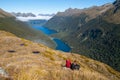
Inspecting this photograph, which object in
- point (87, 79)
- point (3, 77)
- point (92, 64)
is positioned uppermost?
point (3, 77)

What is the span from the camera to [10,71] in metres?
42.4

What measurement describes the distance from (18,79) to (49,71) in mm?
11647

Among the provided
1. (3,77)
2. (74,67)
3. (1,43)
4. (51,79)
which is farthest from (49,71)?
(1,43)

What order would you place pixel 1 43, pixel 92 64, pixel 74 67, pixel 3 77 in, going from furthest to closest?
pixel 92 64, pixel 1 43, pixel 74 67, pixel 3 77

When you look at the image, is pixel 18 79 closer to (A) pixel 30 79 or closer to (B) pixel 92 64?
(A) pixel 30 79

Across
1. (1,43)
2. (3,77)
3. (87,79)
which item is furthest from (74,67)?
(1,43)

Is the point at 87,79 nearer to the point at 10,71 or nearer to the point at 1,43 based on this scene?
the point at 10,71

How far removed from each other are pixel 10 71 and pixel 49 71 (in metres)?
8.00

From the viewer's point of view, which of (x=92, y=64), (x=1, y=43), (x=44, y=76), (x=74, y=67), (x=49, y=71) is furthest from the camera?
(x=92, y=64)

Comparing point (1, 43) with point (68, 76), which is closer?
point (68, 76)

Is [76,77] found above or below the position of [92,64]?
above

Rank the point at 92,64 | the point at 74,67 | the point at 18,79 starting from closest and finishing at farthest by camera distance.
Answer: the point at 18,79 → the point at 74,67 → the point at 92,64

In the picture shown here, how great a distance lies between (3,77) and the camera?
3047cm

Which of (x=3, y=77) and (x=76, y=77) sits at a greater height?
(x=3, y=77)
